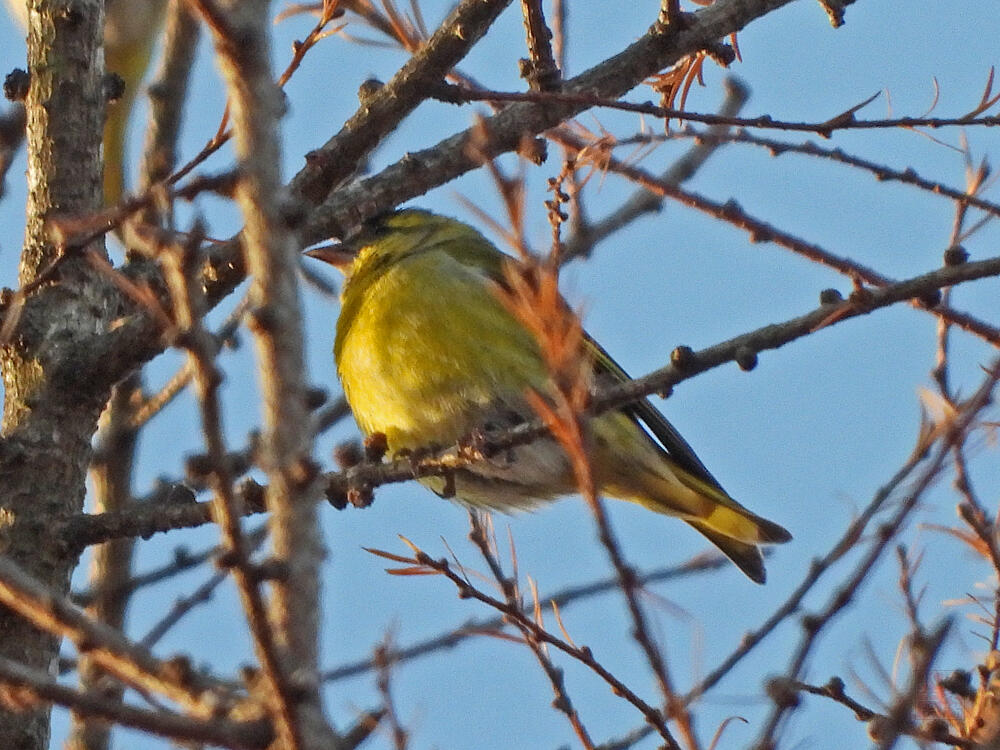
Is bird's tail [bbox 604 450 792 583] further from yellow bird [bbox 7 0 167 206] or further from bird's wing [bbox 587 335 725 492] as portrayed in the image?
yellow bird [bbox 7 0 167 206]

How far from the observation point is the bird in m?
3.46

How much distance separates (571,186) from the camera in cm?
204

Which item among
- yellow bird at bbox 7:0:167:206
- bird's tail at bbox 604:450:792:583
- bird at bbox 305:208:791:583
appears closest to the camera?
bird at bbox 305:208:791:583

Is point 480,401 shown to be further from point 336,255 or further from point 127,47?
point 127,47

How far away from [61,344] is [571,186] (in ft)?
4.00

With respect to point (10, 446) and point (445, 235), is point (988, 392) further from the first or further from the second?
point (445, 235)

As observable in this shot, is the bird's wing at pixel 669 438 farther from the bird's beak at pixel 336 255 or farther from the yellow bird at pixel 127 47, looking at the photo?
the yellow bird at pixel 127 47

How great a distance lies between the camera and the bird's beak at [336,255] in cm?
442

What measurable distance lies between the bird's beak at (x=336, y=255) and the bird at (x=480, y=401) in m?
0.44

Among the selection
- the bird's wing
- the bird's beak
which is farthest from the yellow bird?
the bird's wing

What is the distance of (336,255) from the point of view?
4449 mm

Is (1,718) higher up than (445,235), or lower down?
lower down

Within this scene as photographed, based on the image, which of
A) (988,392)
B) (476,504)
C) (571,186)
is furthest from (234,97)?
(476,504)

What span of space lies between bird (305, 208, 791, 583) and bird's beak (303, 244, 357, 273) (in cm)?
44
